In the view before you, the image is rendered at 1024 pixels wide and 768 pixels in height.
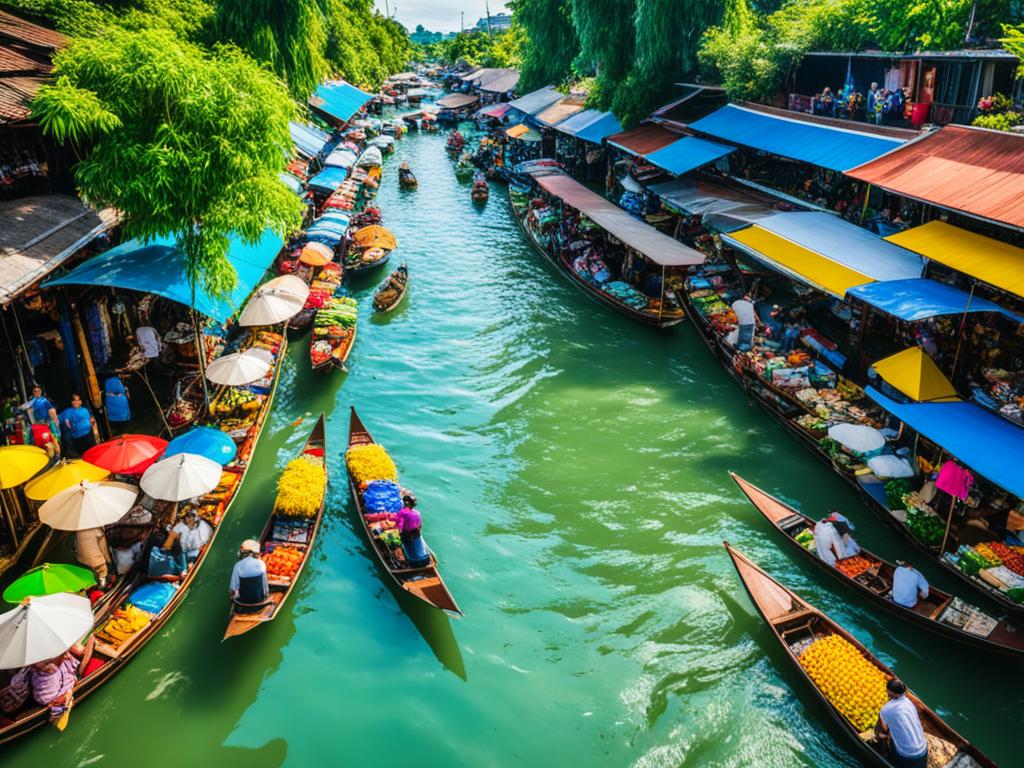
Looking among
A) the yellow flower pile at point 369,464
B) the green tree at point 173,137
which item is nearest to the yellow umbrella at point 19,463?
the green tree at point 173,137

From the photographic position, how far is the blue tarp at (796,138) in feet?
62.6

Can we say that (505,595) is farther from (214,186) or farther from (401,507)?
(214,186)

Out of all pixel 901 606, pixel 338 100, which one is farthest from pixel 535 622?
pixel 338 100

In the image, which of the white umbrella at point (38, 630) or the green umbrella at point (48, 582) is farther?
the green umbrella at point (48, 582)

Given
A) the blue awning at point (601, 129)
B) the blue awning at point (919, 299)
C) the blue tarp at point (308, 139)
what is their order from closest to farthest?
the blue awning at point (919, 299)
the blue tarp at point (308, 139)
the blue awning at point (601, 129)

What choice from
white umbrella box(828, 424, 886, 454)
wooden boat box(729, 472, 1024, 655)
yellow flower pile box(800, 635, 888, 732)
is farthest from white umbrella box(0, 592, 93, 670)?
white umbrella box(828, 424, 886, 454)

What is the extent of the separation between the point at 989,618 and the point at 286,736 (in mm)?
10469

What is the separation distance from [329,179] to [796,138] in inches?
799

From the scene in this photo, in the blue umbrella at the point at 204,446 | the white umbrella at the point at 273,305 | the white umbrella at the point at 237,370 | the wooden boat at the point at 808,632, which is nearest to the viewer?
the wooden boat at the point at 808,632

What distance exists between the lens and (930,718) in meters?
9.09

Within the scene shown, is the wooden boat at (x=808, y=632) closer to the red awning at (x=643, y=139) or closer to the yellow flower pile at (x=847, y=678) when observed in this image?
the yellow flower pile at (x=847, y=678)

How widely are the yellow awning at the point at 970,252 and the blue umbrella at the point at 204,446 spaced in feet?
47.9

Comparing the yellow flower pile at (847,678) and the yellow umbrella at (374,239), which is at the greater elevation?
the yellow umbrella at (374,239)

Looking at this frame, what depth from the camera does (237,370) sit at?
600 inches
